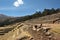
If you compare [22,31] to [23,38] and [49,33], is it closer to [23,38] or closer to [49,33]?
[23,38]

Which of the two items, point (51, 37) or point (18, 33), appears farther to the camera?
point (18, 33)

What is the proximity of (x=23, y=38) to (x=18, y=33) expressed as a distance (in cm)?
209

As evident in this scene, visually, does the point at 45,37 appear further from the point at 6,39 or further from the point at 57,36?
the point at 6,39

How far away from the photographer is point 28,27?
23.1m

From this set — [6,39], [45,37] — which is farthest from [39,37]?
[6,39]

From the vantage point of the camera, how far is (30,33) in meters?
21.8

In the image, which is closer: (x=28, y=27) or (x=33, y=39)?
(x=33, y=39)

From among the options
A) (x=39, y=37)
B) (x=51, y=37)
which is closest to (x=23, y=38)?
(x=39, y=37)

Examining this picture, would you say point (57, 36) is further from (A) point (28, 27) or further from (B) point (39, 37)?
(A) point (28, 27)

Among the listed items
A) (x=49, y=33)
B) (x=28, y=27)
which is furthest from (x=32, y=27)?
(x=49, y=33)

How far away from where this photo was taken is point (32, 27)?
23.4m

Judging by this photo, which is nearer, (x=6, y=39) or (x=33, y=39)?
(x=33, y=39)

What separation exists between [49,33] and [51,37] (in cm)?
100

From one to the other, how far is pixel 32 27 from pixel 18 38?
2.70 metres
